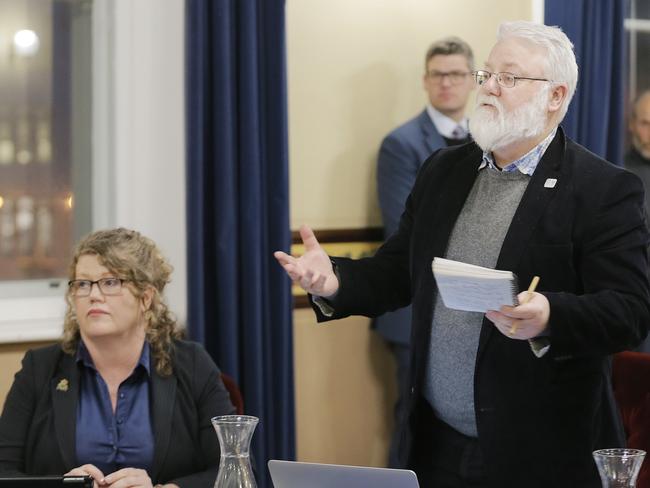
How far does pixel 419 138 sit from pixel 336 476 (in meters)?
2.88

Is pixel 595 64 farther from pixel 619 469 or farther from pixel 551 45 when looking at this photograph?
pixel 619 469

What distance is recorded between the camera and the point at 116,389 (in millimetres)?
2807

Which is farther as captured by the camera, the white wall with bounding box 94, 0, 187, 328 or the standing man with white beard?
the white wall with bounding box 94, 0, 187, 328

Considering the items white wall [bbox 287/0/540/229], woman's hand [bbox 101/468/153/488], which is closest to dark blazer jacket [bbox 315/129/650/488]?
woman's hand [bbox 101/468/153/488]

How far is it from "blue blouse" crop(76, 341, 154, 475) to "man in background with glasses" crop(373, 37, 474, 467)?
1.90 metres

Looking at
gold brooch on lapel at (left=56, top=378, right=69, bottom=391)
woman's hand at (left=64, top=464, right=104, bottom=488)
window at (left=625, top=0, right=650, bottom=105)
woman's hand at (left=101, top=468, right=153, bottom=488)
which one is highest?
window at (left=625, top=0, right=650, bottom=105)

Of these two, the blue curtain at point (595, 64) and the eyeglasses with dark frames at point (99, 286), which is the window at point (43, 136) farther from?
the blue curtain at point (595, 64)

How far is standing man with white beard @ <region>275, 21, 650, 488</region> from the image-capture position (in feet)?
7.50

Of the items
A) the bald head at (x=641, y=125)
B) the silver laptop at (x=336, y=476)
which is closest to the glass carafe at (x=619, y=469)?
the silver laptop at (x=336, y=476)

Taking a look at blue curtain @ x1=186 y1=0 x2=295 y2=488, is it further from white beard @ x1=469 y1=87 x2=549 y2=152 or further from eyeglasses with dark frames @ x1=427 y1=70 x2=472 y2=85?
white beard @ x1=469 y1=87 x2=549 y2=152

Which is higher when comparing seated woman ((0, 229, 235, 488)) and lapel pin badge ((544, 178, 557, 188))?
lapel pin badge ((544, 178, 557, 188))

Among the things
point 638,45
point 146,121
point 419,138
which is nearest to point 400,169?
point 419,138

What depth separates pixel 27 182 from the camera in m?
4.07

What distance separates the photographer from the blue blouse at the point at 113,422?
2736mm
